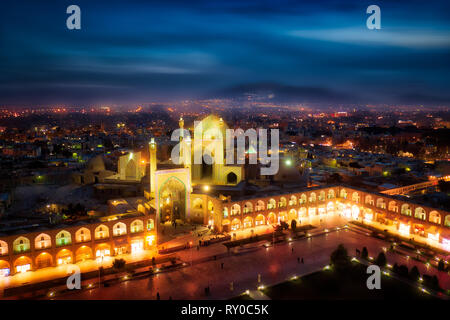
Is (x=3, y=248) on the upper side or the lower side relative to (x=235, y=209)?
lower

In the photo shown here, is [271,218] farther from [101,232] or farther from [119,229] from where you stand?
[101,232]

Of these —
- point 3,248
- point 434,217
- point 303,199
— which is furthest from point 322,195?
point 3,248

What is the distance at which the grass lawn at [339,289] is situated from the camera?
16531 millimetres

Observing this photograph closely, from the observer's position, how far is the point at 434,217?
23172mm

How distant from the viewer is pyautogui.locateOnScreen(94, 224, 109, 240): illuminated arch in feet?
66.6

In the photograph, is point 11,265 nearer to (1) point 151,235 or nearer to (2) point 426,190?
(1) point 151,235

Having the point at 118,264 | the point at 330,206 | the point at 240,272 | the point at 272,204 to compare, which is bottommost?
the point at 240,272

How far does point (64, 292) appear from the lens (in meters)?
16.8

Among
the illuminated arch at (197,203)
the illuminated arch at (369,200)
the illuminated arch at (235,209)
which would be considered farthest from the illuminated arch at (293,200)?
the illuminated arch at (197,203)

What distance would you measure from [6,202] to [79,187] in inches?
271

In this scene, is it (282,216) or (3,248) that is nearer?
(3,248)

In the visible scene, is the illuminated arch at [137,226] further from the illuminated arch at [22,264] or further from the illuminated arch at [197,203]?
the illuminated arch at [197,203]

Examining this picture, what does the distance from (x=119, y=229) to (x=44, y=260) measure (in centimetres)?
447

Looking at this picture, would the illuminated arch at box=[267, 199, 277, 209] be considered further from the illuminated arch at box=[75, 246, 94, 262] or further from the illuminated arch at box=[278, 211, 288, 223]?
the illuminated arch at box=[75, 246, 94, 262]
